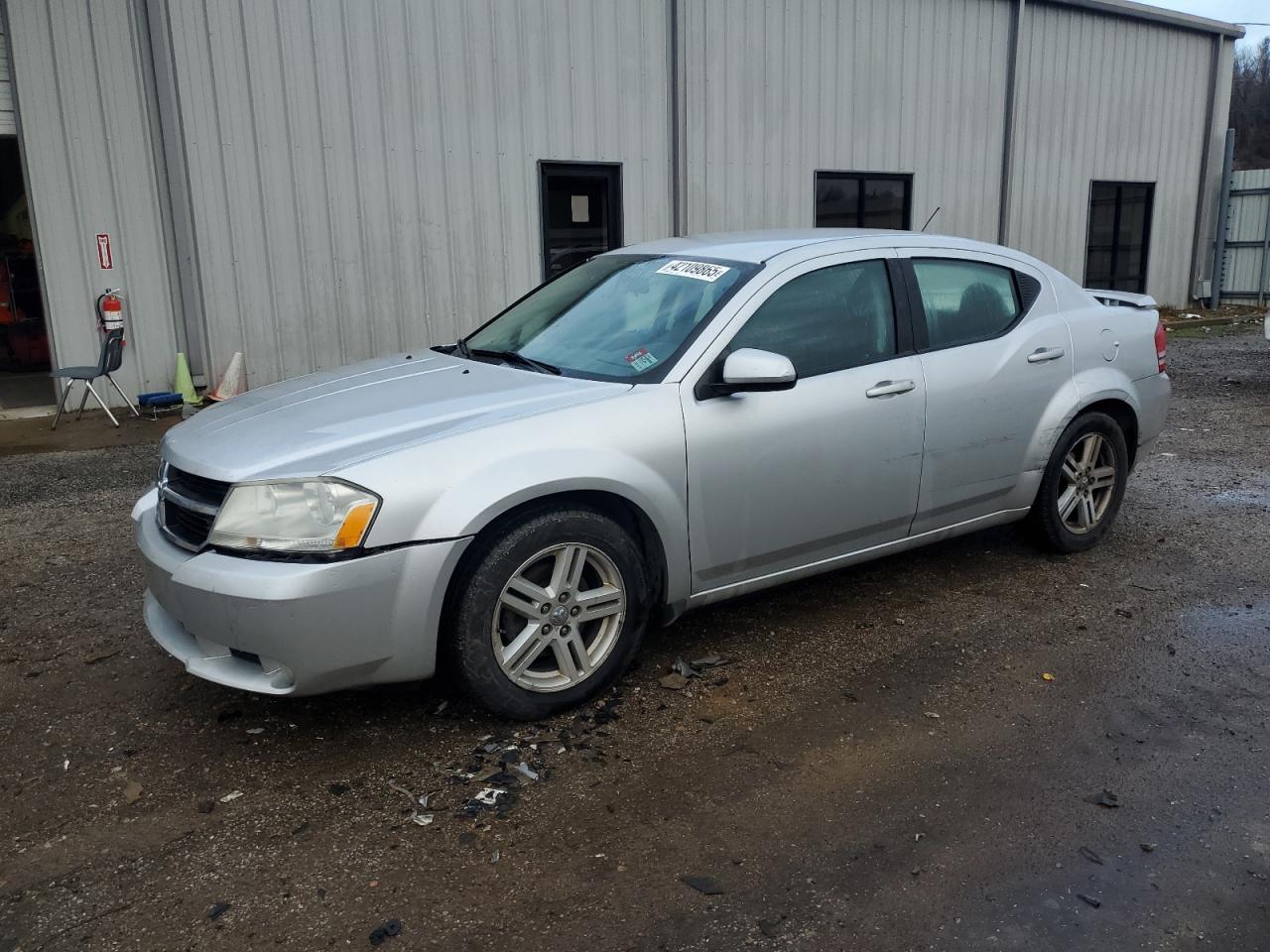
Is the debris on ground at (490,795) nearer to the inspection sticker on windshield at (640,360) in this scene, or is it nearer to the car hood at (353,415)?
the car hood at (353,415)

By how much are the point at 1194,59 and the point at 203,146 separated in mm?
16208

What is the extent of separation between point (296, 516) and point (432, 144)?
817 cm

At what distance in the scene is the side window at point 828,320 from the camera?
4.06m

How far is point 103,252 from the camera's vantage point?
30.6ft

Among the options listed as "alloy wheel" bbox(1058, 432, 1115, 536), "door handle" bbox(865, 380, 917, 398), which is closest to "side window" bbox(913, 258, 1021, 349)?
"door handle" bbox(865, 380, 917, 398)

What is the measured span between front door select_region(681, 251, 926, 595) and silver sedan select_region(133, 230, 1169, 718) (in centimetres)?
1

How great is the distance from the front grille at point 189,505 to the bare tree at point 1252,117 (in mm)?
47997

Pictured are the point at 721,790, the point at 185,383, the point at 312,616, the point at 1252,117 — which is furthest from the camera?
the point at 1252,117

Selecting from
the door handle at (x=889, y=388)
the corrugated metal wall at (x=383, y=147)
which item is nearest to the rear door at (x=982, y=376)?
the door handle at (x=889, y=388)

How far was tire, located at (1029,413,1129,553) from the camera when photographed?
197 inches

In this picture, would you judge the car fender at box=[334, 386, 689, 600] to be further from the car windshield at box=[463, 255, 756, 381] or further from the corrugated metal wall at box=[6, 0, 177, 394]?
the corrugated metal wall at box=[6, 0, 177, 394]

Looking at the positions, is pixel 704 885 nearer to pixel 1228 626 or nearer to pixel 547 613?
pixel 547 613

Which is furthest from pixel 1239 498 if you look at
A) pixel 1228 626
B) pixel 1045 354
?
pixel 1045 354

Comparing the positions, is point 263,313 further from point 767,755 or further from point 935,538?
point 767,755
